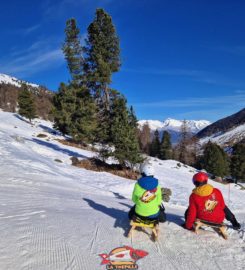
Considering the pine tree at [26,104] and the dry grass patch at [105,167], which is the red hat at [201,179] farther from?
the pine tree at [26,104]

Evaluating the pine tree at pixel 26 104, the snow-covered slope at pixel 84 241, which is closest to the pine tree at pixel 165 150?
the pine tree at pixel 26 104

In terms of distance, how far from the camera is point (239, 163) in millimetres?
57375

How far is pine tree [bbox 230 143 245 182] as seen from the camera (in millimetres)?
56875

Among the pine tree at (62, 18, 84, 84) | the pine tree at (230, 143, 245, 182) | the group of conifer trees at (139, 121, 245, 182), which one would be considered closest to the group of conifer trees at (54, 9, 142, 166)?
the pine tree at (62, 18, 84, 84)

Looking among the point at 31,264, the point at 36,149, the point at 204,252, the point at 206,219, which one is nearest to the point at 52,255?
the point at 31,264

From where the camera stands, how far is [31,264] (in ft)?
13.9

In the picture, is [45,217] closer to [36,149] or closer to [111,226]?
[111,226]

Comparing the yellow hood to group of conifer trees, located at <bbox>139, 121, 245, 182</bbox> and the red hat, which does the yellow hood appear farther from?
group of conifer trees, located at <bbox>139, 121, 245, 182</bbox>

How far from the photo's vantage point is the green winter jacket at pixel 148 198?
5.71 meters

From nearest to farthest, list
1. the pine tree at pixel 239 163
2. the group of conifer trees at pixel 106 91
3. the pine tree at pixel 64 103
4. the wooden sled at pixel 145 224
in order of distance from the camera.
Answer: the wooden sled at pixel 145 224 → the group of conifer trees at pixel 106 91 → the pine tree at pixel 64 103 → the pine tree at pixel 239 163

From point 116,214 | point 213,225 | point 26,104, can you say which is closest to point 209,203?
point 213,225

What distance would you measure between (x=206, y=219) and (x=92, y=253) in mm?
2743

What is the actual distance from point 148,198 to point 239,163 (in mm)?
57829

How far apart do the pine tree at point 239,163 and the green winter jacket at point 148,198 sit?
187 feet
